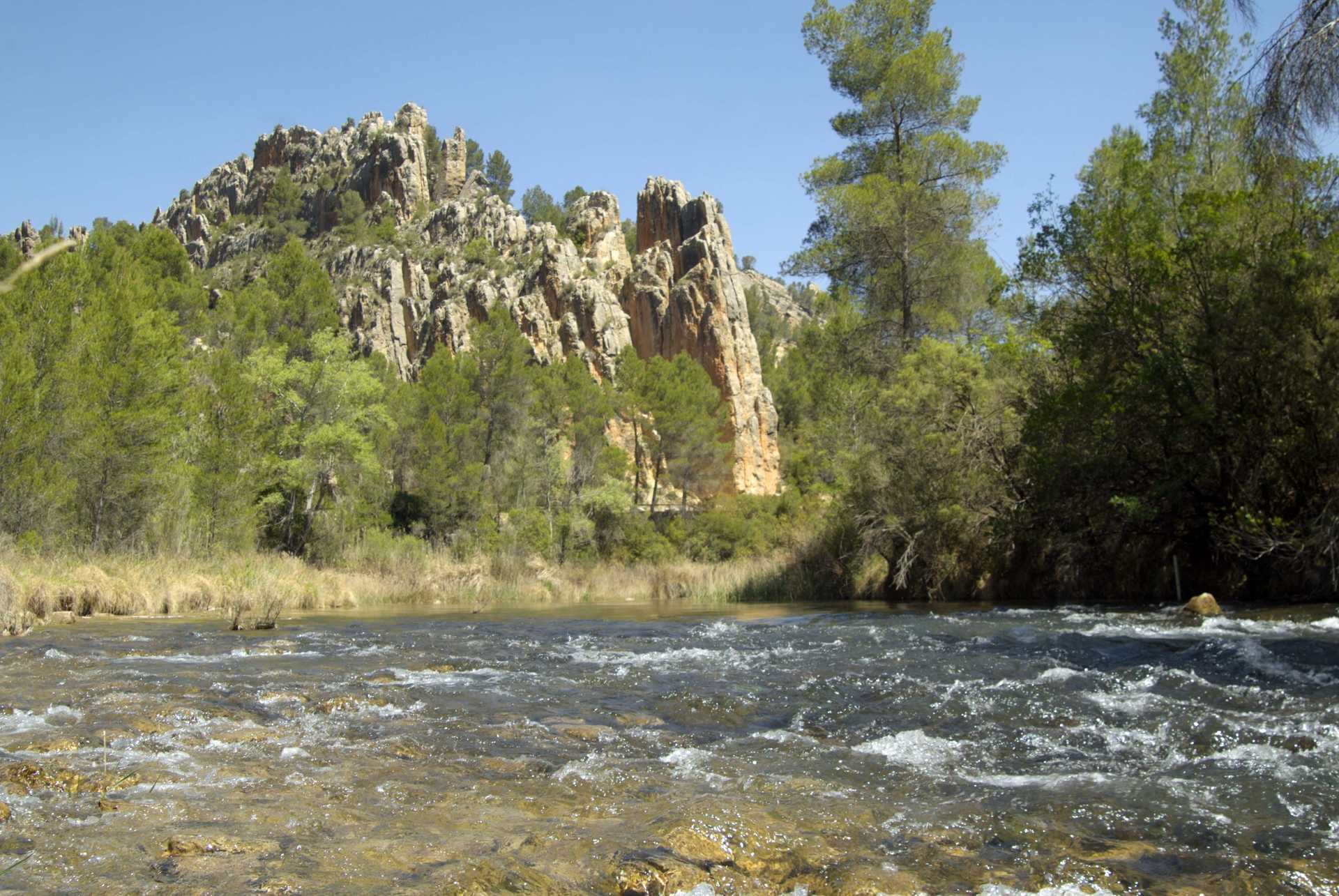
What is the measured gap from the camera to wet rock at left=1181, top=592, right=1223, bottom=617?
42.7 feet

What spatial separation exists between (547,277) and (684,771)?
61980 mm

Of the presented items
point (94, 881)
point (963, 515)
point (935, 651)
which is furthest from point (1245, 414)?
point (94, 881)

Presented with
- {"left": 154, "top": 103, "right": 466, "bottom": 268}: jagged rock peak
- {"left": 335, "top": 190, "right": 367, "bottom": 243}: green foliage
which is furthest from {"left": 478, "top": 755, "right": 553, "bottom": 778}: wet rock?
{"left": 154, "top": 103, "right": 466, "bottom": 268}: jagged rock peak

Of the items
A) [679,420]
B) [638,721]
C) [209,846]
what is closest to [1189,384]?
[638,721]

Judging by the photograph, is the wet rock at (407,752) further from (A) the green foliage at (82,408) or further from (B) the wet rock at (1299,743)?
(A) the green foliage at (82,408)

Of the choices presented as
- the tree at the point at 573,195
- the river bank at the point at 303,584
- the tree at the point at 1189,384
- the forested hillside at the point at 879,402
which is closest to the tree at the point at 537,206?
the tree at the point at 573,195

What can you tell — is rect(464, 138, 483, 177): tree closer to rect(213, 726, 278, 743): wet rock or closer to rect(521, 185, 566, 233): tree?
rect(521, 185, 566, 233): tree

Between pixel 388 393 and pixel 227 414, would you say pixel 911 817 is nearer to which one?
pixel 227 414

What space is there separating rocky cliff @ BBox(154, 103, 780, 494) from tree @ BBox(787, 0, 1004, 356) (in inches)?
1046

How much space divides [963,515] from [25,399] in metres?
19.3

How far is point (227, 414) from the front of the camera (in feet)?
90.5

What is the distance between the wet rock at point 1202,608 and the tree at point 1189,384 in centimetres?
125

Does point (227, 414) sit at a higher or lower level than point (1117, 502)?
higher

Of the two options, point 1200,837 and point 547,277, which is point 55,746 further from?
point 547,277
